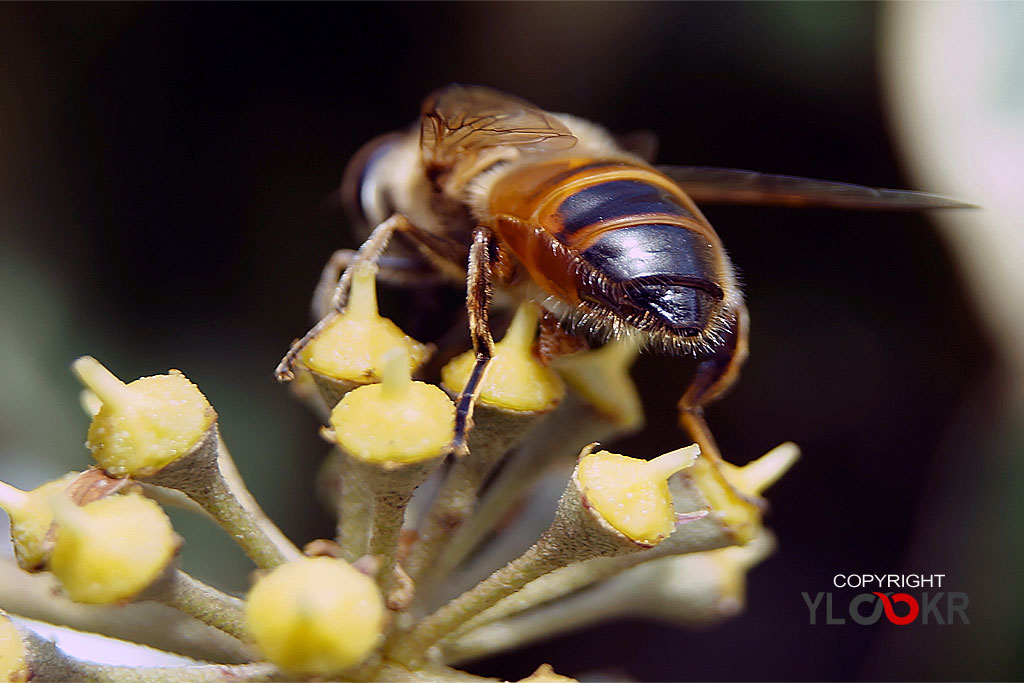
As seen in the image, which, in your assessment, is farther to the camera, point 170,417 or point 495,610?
point 495,610

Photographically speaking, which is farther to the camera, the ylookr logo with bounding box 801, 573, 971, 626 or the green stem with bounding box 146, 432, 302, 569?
the ylookr logo with bounding box 801, 573, 971, 626

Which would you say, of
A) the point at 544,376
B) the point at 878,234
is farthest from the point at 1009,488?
the point at 544,376

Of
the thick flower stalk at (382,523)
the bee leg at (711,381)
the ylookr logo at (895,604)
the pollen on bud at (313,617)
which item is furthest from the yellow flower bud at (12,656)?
the ylookr logo at (895,604)

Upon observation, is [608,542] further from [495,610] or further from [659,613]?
[659,613]

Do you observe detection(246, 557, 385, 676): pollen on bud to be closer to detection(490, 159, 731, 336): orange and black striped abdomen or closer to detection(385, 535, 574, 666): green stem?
detection(385, 535, 574, 666): green stem

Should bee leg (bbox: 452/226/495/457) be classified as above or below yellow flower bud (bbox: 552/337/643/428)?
above

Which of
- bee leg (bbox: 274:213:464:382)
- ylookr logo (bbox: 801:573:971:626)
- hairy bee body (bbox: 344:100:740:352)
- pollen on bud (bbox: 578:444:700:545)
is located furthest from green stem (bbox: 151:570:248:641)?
ylookr logo (bbox: 801:573:971:626)
